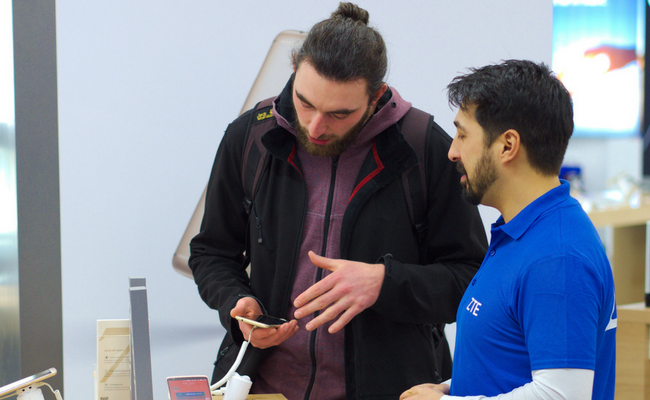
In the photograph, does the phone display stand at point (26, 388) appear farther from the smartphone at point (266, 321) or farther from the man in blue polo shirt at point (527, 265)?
the man in blue polo shirt at point (527, 265)

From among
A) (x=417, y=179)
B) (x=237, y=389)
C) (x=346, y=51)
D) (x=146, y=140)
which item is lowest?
(x=237, y=389)

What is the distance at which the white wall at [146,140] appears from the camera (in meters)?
1.79

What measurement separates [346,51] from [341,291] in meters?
0.53

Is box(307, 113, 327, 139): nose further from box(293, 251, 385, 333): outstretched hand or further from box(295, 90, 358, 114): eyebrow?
box(293, 251, 385, 333): outstretched hand

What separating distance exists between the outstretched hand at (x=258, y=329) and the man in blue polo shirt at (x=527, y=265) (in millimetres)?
290

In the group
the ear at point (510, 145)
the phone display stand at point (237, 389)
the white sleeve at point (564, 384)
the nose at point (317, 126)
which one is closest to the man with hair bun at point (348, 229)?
the nose at point (317, 126)

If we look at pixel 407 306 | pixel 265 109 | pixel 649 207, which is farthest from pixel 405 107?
pixel 649 207

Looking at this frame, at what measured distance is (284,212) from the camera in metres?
1.42

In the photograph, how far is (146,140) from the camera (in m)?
1.87

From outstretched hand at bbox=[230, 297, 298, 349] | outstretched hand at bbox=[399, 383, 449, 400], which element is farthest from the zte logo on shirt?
outstretched hand at bbox=[230, 297, 298, 349]

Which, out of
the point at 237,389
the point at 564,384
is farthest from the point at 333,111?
the point at 564,384

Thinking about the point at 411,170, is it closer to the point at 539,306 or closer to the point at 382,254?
the point at 382,254

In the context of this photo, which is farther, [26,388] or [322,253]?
[322,253]

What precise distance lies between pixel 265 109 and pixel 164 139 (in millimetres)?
519
